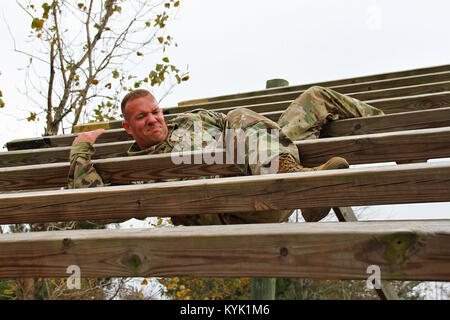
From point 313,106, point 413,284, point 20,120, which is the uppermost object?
point 20,120

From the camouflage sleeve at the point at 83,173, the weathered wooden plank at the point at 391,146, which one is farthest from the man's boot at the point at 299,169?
the camouflage sleeve at the point at 83,173

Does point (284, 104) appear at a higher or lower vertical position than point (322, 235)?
higher

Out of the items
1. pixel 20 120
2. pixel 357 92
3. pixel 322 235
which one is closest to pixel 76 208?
pixel 322 235

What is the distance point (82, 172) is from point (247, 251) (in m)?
1.26

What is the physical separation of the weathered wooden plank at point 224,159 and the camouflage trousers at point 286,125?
0.10 meters

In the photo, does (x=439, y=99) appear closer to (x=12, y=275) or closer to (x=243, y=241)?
(x=243, y=241)

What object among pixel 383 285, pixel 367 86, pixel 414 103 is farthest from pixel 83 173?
pixel 367 86

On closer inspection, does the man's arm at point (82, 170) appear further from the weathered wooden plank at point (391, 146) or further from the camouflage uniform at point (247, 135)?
the weathered wooden plank at point (391, 146)

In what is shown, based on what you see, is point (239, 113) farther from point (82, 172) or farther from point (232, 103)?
point (232, 103)

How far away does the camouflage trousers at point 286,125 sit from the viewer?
1971 mm

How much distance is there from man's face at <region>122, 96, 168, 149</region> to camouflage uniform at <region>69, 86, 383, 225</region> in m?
0.05

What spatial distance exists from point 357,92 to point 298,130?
1159mm

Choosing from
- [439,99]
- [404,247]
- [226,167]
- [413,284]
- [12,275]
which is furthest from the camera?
[413,284]

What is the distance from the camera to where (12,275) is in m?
1.35
